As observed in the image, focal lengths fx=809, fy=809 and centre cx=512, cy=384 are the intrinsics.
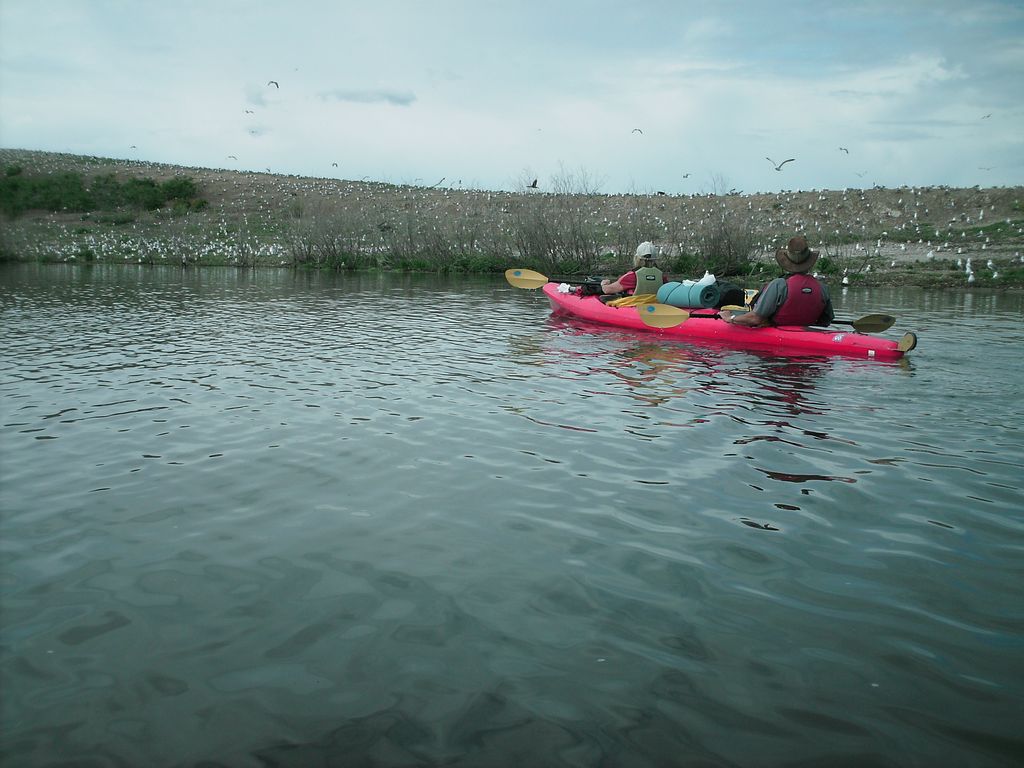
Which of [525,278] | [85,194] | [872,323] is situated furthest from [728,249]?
[85,194]

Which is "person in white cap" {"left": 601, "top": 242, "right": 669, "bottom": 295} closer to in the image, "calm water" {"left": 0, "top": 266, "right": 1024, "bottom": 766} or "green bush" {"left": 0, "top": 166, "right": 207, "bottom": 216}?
"calm water" {"left": 0, "top": 266, "right": 1024, "bottom": 766}

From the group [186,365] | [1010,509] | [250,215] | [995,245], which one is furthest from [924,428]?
[250,215]

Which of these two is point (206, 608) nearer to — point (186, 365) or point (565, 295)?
point (186, 365)

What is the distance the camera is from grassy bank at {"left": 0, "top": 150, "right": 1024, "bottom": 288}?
25.4 meters

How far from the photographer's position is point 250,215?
47.0m

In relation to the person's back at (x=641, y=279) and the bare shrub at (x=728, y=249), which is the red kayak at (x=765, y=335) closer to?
the person's back at (x=641, y=279)

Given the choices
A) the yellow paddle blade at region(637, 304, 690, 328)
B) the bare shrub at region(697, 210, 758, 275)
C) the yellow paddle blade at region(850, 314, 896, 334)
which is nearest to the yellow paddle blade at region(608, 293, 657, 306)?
the yellow paddle blade at region(637, 304, 690, 328)

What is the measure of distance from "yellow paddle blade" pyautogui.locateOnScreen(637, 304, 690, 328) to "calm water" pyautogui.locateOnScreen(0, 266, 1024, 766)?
117 inches

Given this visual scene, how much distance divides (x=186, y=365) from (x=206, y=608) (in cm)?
657

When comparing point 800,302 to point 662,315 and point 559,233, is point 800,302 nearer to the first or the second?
point 662,315

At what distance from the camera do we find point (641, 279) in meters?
13.2

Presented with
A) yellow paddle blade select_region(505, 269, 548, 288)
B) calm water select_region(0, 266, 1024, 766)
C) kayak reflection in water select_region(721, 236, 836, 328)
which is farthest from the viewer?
yellow paddle blade select_region(505, 269, 548, 288)

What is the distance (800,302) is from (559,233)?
638 inches

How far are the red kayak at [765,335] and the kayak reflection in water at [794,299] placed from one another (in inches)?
5.9
